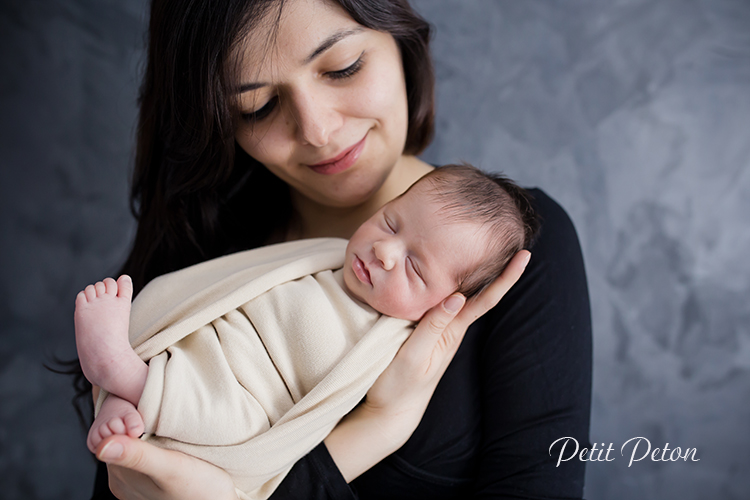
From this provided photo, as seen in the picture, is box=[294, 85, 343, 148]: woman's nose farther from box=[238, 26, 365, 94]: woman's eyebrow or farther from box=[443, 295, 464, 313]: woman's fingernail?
box=[443, 295, 464, 313]: woman's fingernail

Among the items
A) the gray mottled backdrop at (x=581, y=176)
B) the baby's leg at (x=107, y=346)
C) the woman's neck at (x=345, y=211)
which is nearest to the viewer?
the baby's leg at (x=107, y=346)

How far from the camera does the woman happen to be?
99 cm

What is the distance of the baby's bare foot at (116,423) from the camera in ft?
2.60

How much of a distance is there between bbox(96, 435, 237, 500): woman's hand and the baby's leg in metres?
0.12

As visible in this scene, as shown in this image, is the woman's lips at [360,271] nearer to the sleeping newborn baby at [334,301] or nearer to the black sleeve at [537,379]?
the sleeping newborn baby at [334,301]

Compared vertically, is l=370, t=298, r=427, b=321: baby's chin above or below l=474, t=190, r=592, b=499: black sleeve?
above

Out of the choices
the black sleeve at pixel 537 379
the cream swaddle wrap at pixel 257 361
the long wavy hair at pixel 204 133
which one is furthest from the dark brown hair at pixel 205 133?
the black sleeve at pixel 537 379

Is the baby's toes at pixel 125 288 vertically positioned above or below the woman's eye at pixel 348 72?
below

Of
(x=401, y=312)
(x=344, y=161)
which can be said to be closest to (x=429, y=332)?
(x=401, y=312)

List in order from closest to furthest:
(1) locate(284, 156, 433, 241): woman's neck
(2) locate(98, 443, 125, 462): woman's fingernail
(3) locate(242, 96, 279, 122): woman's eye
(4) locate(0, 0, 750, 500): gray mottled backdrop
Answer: (2) locate(98, 443, 125, 462): woman's fingernail, (3) locate(242, 96, 279, 122): woman's eye, (1) locate(284, 156, 433, 241): woman's neck, (4) locate(0, 0, 750, 500): gray mottled backdrop

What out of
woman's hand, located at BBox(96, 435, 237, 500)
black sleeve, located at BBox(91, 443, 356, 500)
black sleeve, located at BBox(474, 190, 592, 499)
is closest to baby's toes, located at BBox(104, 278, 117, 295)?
woman's hand, located at BBox(96, 435, 237, 500)

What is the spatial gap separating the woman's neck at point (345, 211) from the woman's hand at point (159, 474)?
0.73m

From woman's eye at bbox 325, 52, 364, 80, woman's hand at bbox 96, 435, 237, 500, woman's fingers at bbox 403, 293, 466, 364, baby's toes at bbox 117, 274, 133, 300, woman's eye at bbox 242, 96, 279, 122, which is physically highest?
woman's eye at bbox 325, 52, 364, 80

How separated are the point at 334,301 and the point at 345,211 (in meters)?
0.46
